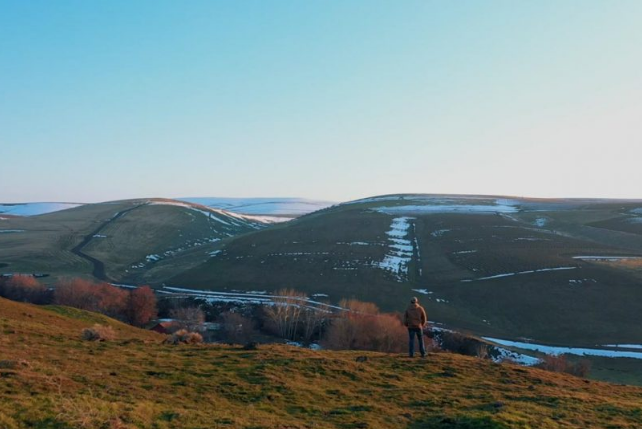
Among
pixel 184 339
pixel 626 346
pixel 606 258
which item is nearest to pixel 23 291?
pixel 184 339

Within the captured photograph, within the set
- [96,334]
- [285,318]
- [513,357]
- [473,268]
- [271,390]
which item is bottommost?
[513,357]

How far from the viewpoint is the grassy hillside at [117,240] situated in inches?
4178

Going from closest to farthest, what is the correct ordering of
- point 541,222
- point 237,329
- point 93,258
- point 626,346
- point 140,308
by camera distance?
point 626,346 → point 237,329 → point 140,308 → point 93,258 → point 541,222

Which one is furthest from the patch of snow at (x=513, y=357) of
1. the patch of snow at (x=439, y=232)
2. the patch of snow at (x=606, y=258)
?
the patch of snow at (x=439, y=232)

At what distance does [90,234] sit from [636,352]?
419ft

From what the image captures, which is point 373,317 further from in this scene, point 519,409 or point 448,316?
point 519,409

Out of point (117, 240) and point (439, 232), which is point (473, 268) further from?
point (117, 240)

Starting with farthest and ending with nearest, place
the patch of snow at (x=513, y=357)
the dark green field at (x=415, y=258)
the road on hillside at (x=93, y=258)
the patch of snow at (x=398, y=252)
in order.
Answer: the road on hillside at (x=93, y=258), the patch of snow at (x=398, y=252), the dark green field at (x=415, y=258), the patch of snow at (x=513, y=357)

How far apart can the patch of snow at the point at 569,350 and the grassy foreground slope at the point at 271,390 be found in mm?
38675

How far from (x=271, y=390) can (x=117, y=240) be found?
129 m

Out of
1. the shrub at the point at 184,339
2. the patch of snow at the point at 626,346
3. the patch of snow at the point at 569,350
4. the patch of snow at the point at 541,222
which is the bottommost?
the patch of snow at the point at 569,350

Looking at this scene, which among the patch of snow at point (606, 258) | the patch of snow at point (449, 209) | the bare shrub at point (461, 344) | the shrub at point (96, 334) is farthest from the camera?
the patch of snow at point (449, 209)

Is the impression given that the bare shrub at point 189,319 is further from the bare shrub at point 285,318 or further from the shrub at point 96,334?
the shrub at point 96,334

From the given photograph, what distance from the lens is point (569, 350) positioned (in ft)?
186
